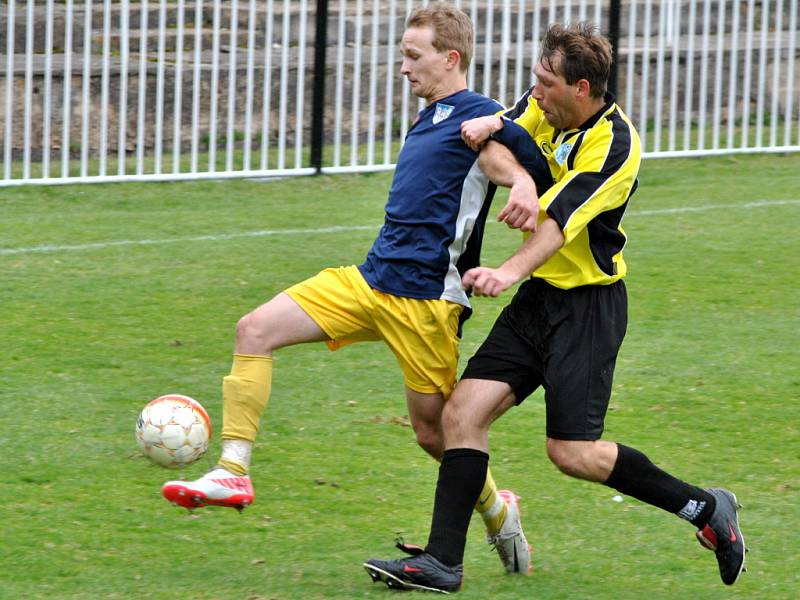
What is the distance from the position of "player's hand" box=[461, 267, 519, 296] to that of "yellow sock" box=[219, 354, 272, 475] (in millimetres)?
860

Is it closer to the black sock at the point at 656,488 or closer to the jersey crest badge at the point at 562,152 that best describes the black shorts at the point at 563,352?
the black sock at the point at 656,488

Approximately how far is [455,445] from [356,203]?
23.4ft

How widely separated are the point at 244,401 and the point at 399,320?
1.99 feet

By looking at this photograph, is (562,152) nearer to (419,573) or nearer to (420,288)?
(420,288)

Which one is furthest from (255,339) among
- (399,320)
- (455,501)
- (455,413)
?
(455,501)

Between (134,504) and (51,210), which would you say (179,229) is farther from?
(134,504)

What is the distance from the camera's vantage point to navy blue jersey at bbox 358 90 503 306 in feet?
17.1

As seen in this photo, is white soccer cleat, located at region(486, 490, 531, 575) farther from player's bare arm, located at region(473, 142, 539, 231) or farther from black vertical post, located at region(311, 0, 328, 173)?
black vertical post, located at region(311, 0, 328, 173)

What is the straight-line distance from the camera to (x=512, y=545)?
5.31m

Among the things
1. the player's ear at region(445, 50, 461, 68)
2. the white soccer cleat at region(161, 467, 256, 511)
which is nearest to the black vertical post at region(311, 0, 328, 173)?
the player's ear at region(445, 50, 461, 68)

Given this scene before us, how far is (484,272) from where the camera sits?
4.77 metres

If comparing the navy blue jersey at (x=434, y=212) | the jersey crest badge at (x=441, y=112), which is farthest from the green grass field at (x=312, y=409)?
the jersey crest badge at (x=441, y=112)

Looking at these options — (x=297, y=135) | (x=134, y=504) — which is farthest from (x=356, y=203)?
(x=134, y=504)

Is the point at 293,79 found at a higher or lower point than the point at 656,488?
higher
